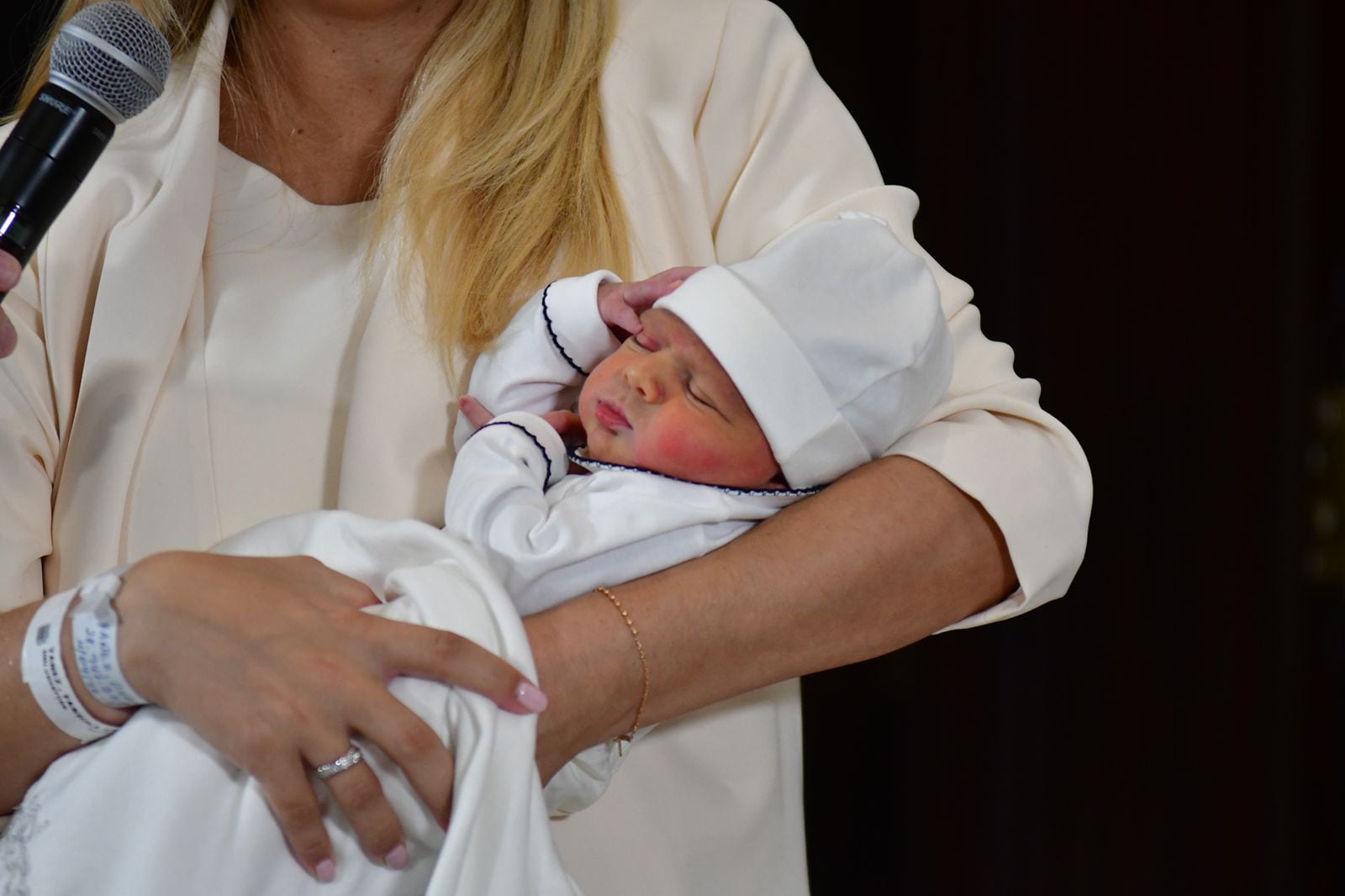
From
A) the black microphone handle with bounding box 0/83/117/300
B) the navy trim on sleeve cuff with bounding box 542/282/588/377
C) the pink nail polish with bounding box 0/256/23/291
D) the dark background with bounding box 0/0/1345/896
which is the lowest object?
the dark background with bounding box 0/0/1345/896

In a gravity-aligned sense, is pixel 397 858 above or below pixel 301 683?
below

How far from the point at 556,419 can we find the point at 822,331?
0.97 ft

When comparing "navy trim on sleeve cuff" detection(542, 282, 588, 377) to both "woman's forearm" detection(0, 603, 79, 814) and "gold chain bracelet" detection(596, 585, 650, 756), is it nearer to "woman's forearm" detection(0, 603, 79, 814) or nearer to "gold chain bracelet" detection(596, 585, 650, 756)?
"gold chain bracelet" detection(596, 585, 650, 756)

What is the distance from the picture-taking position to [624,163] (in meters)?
1.50

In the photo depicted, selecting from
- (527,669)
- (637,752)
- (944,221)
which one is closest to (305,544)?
(527,669)

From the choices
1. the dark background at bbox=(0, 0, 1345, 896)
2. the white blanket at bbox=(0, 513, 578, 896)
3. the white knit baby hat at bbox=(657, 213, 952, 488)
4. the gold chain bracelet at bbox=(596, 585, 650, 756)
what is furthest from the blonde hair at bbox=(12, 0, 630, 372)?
the dark background at bbox=(0, 0, 1345, 896)

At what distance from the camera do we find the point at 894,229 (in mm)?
1437

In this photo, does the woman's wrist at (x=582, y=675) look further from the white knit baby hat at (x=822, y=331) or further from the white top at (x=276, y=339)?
the white top at (x=276, y=339)

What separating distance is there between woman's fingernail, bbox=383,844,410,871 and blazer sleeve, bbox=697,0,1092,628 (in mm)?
579

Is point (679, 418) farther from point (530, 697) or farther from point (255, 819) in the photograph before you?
point (255, 819)

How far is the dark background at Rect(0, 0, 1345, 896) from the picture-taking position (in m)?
2.57

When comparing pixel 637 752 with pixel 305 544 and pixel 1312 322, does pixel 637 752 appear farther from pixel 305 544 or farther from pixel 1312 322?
pixel 1312 322

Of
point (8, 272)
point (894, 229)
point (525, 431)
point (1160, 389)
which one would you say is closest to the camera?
point (8, 272)

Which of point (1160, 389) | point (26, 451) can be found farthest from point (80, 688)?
point (1160, 389)
